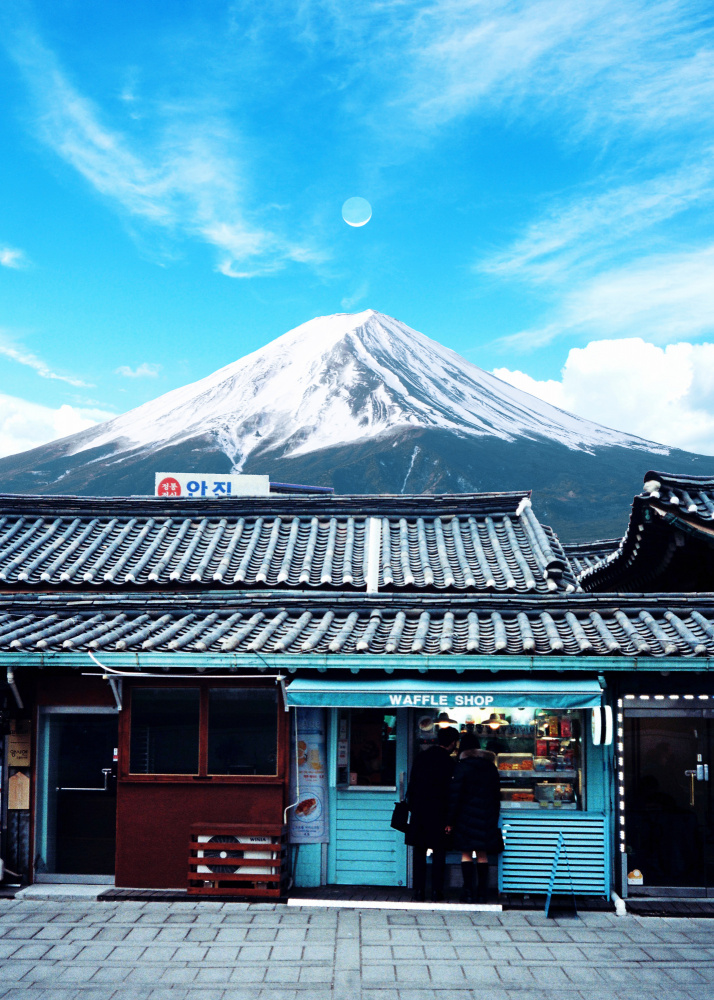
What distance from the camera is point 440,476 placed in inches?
4242

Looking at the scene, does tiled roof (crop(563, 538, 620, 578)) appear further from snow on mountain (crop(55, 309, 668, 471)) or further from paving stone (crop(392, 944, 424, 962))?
snow on mountain (crop(55, 309, 668, 471))

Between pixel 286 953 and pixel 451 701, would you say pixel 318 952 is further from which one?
pixel 451 701

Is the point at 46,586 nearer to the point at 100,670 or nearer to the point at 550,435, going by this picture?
the point at 100,670

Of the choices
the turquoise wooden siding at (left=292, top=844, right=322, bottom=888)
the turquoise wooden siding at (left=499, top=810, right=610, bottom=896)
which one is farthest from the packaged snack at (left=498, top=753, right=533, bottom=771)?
the turquoise wooden siding at (left=292, top=844, right=322, bottom=888)

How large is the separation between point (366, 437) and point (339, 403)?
643 inches

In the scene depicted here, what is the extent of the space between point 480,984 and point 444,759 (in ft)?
7.87

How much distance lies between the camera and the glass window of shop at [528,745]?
29.1 ft

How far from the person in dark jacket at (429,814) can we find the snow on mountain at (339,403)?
110122mm

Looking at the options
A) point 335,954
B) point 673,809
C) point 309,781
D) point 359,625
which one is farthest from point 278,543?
point 335,954

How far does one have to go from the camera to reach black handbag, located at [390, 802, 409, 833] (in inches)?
330

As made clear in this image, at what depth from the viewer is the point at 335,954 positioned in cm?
693

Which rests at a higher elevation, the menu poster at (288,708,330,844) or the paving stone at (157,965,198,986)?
the menu poster at (288,708,330,844)

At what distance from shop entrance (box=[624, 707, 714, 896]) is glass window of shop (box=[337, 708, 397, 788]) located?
8.50 feet

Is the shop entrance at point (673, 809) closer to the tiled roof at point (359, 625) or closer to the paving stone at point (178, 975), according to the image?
the tiled roof at point (359, 625)
